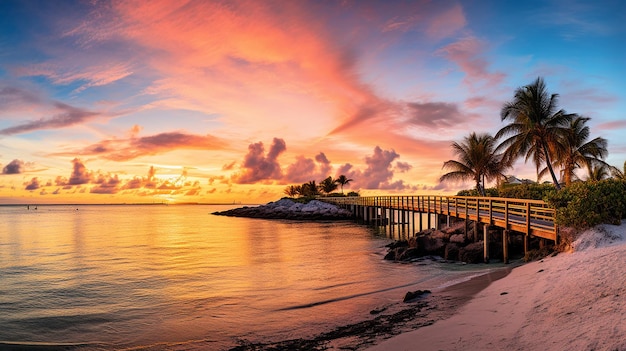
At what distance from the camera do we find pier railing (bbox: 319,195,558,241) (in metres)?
15.3

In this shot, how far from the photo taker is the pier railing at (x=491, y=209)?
50.3 ft

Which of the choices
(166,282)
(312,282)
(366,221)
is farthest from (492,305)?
(366,221)

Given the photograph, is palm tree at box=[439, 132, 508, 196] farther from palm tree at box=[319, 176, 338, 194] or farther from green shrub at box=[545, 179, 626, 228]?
palm tree at box=[319, 176, 338, 194]

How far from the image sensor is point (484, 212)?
2361 centimetres

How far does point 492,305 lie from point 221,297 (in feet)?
28.8

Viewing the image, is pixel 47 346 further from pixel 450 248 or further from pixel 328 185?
pixel 328 185

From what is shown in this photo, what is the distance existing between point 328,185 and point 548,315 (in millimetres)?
88771

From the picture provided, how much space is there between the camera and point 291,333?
9.41 meters

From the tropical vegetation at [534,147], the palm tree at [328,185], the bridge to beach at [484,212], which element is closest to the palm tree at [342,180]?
the palm tree at [328,185]

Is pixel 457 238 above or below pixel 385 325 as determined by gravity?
above

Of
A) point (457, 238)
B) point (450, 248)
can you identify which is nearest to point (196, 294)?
point (450, 248)

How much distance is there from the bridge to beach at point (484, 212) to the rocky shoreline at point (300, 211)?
270cm

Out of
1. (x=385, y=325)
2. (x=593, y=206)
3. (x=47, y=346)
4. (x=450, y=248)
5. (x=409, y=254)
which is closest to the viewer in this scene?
(x=385, y=325)

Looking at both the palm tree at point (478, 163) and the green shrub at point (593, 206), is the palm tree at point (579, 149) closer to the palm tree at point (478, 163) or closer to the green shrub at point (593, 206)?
the palm tree at point (478, 163)
